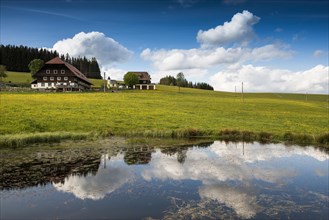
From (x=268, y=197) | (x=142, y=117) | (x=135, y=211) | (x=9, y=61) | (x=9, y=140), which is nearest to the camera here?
(x=135, y=211)

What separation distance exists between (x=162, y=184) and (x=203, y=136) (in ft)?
64.9

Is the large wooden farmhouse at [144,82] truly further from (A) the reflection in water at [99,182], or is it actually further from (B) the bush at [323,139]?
(A) the reflection in water at [99,182]

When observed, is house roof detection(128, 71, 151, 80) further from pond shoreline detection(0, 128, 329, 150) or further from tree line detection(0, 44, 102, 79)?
pond shoreline detection(0, 128, 329, 150)

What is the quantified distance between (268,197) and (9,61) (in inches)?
6594

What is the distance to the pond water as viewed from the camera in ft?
48.1

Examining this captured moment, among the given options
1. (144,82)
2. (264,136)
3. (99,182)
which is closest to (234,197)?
(99,182)

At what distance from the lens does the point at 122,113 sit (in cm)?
5034

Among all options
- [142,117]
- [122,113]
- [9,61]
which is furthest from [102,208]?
[9,61]

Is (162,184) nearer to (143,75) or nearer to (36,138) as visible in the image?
(36,138)

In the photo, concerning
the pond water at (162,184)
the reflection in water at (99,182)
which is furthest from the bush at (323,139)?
the reflection in water at (99,182)

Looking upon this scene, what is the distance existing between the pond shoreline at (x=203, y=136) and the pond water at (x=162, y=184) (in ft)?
17.7

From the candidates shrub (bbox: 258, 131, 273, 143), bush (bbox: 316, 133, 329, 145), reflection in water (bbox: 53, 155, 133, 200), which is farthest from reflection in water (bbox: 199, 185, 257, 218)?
bush (bbox: 316, 133, 329, 145)

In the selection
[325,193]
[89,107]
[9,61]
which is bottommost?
[325,193]

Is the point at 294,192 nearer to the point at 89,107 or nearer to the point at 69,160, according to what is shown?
the point at 69,160
